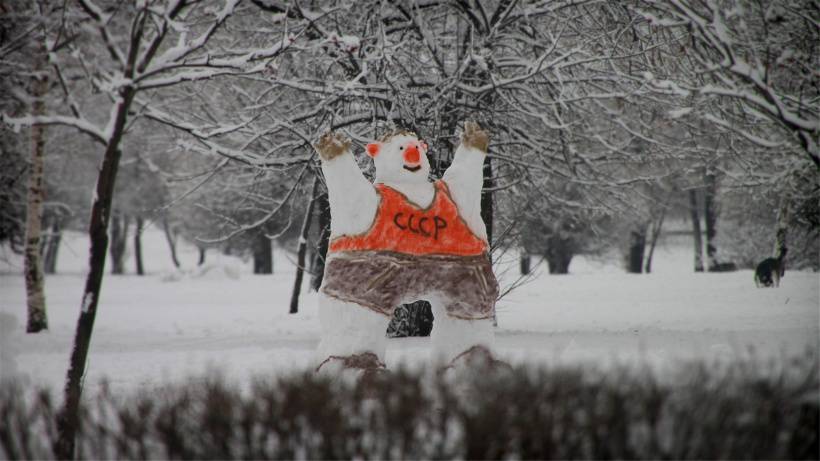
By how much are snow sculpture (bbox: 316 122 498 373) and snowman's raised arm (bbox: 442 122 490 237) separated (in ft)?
0.05

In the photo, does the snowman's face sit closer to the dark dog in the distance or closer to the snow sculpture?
the snow sculpture

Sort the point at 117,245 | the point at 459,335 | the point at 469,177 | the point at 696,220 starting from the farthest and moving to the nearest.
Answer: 1. the point at 117,245
2. the point at 696,220
3. the point at 469,177
4. the point at 459,335

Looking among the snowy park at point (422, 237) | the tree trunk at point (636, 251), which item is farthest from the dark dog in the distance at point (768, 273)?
the tree trunk at point (636, 251)

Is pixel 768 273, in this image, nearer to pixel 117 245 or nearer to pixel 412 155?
pixel 412 155

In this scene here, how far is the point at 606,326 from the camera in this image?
9.41m

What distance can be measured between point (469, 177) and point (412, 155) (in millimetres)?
506

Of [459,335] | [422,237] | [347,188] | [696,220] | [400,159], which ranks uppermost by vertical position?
[696,220]

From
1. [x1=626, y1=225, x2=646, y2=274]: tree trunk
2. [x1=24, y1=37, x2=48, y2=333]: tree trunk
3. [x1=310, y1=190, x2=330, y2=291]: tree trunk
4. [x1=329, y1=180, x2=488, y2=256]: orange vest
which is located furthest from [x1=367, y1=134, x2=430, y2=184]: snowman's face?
[x1=626, y1=225, x2=646, y2=274]: tree trunk

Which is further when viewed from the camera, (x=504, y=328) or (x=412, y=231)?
(x=504, y=328)

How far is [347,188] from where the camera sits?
15.2 feet

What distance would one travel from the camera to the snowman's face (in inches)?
192

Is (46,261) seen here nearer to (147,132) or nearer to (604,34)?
(147,132)

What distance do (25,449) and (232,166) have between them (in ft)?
28.3

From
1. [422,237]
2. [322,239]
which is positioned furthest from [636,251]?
[422,237]
